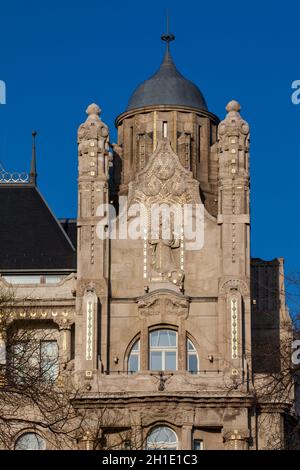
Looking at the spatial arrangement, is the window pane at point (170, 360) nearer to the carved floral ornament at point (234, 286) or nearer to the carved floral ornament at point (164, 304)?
the carved floral ornament at point (164, 304)

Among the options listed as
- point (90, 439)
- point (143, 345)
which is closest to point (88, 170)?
point (143, 345)

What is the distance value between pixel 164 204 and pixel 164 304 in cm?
491

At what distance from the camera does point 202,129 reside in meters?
84.2

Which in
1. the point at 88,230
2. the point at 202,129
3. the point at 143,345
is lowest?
the point at 143,345

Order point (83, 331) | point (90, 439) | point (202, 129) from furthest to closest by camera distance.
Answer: point (202, 129) → point (83, 331) → point (90, 439)

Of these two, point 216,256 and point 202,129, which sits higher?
point 202,129

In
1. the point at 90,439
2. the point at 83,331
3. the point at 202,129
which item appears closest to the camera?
the point at 90,439

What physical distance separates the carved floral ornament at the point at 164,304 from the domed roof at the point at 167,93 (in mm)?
10097

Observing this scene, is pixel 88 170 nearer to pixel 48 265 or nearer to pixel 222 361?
pixel 48 265

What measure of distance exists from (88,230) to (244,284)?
7.62 m

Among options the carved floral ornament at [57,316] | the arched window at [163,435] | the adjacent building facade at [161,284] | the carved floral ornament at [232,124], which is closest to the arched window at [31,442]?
the adjacent building facade at [161,284]

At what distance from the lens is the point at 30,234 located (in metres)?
86.7

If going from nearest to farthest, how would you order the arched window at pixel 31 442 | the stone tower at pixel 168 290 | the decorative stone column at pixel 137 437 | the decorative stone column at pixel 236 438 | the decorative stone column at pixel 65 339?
the decorative stone column at pixel 137 437, the decorative stone column at pixel 236 438, the stone tower at pixel 168 290, the arched window at pixel 31 442, the decorative stone column at pixel 65 339

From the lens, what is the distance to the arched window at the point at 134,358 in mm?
79556
